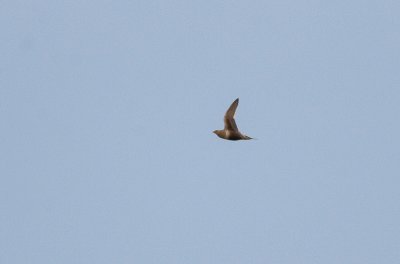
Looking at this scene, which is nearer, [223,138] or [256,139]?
[256,139]

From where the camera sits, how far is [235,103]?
160 feet

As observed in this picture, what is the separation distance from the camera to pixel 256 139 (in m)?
47.0

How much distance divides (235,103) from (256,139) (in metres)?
2.83

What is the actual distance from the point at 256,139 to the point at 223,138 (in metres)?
3.56

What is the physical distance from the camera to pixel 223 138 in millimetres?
50156

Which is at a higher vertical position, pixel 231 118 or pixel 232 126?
pixel 231 118
